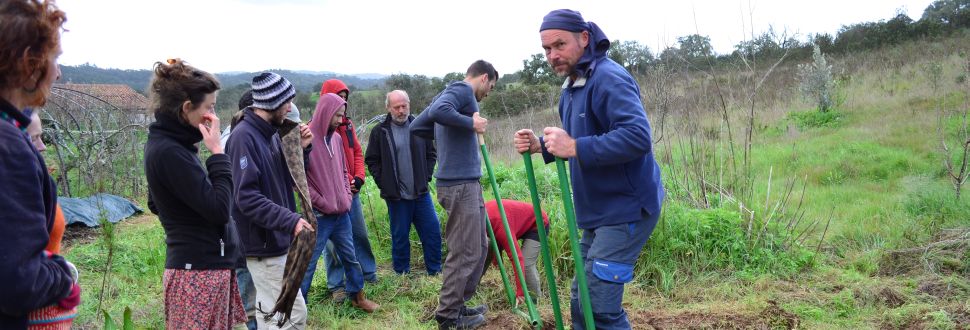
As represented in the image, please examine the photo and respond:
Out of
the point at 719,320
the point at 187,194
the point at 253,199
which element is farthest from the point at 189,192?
the point at 719,320

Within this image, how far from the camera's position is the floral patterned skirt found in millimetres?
2621

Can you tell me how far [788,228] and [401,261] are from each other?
3385mm

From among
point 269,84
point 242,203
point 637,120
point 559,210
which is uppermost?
point 269,84

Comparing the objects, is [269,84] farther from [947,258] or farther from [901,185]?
[901,185]

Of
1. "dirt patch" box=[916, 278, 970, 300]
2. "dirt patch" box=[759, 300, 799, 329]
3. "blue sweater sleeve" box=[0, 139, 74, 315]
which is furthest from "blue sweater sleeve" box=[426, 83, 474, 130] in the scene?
"dirt patch" box=[916, 278, 970, 300]

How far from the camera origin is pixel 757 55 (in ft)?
20.3

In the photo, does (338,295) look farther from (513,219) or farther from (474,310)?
(513,219)

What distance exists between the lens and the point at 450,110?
162 inches

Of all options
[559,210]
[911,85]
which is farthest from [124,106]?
[911,85]

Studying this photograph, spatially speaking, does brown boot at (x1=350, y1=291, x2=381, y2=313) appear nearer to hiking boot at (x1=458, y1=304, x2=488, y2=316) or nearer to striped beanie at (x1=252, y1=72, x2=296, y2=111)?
hiking boot at (x1=458, y1=304, x2=488, y2=316)

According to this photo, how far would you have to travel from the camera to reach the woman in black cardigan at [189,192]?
8.29 ft

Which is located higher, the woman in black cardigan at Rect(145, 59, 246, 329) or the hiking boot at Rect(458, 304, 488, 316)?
the woman in black cardigan at Rect(145, 59, 246, 329)

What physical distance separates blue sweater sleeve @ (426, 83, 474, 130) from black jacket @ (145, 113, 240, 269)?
65.3 inches

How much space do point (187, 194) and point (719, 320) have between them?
10.9 feet
